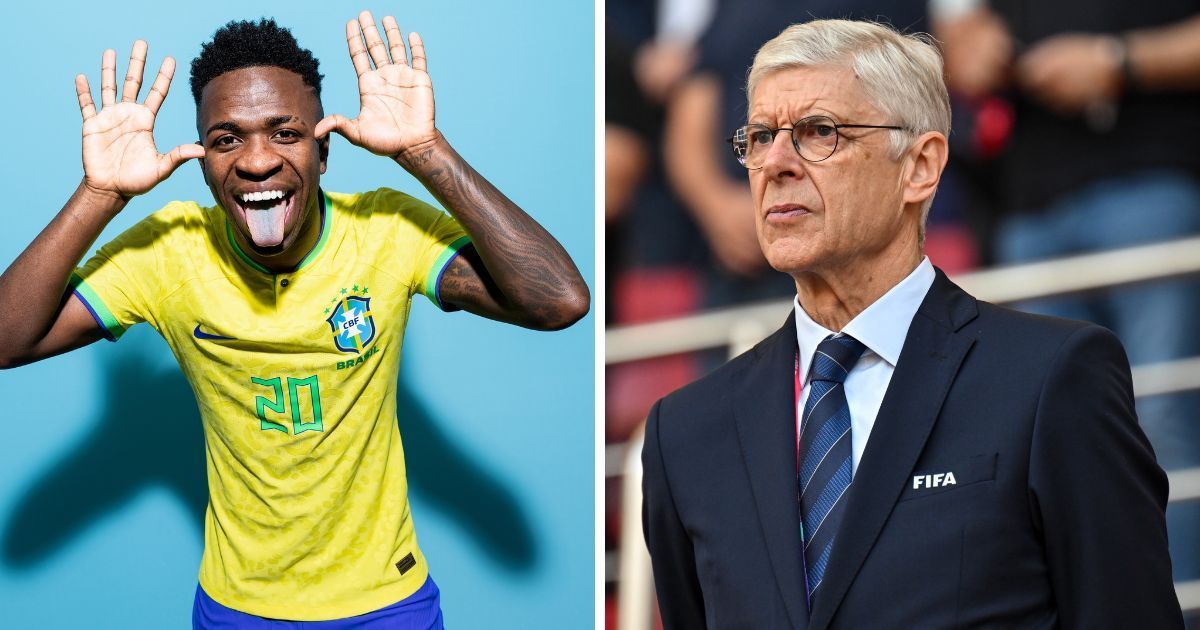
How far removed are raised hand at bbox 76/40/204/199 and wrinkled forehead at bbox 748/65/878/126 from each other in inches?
43.2

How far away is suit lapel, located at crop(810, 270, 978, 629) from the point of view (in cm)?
159

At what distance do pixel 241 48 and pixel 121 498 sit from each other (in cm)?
137

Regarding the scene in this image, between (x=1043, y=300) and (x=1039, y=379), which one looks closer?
(x=1039, y=379)

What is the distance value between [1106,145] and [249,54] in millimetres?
2194

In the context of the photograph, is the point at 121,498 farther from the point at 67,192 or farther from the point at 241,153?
the point at 241,153

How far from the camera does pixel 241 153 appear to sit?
87.7 inches

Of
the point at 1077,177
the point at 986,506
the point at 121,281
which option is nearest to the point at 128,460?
the point at 121,281

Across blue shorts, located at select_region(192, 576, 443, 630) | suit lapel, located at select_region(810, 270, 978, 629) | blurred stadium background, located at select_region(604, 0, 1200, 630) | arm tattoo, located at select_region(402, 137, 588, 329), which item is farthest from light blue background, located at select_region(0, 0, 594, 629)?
suit lapel, located at select_region(810, 270, 978, 629)

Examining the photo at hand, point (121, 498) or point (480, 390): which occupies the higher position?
point (480, 390)

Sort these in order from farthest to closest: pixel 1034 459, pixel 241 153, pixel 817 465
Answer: pixel 241 153 → pixel 817 465 → pixel 1034 459

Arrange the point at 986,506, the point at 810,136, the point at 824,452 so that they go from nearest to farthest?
the point at 986,506, the point at 824,452, the point at 810,136

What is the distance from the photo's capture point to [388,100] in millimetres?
2279

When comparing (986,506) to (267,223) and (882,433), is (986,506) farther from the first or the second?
(267,223)

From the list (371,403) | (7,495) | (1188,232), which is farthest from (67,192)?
(1188,232)
